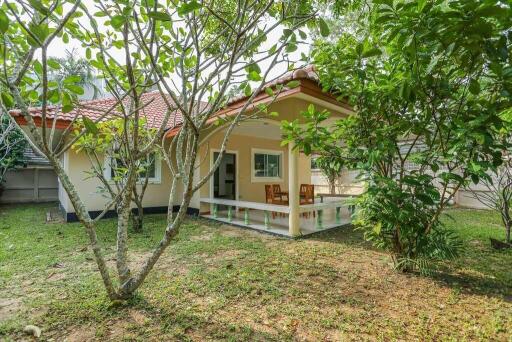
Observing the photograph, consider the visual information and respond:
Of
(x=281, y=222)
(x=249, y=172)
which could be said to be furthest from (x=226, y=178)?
(x=281, y=222)

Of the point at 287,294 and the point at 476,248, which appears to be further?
the point at 476,248

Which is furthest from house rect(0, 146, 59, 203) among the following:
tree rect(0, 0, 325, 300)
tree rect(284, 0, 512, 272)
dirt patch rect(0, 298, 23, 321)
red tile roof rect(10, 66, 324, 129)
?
tree rect(284, 0, 512, 272)

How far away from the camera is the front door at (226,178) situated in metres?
9.64

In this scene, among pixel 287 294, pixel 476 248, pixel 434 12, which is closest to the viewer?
pixel 434 12

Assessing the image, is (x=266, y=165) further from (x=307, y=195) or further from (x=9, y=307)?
(x=9, y=307)

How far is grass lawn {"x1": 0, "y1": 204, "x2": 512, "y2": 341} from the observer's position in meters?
2.38

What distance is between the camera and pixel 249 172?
33.0 ft

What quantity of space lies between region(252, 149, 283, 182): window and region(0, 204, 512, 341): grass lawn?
535 cm

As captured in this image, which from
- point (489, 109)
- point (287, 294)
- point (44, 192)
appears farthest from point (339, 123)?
point (44, 192)

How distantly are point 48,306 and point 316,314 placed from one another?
9.09 ft

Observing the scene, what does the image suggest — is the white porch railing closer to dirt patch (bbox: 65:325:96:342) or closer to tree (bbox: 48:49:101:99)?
dirt patch (bbox: 65:325:96:342)

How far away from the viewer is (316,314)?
8.73 feet

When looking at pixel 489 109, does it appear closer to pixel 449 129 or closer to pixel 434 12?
pixel 449 129

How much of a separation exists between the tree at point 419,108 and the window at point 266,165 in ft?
21.4
